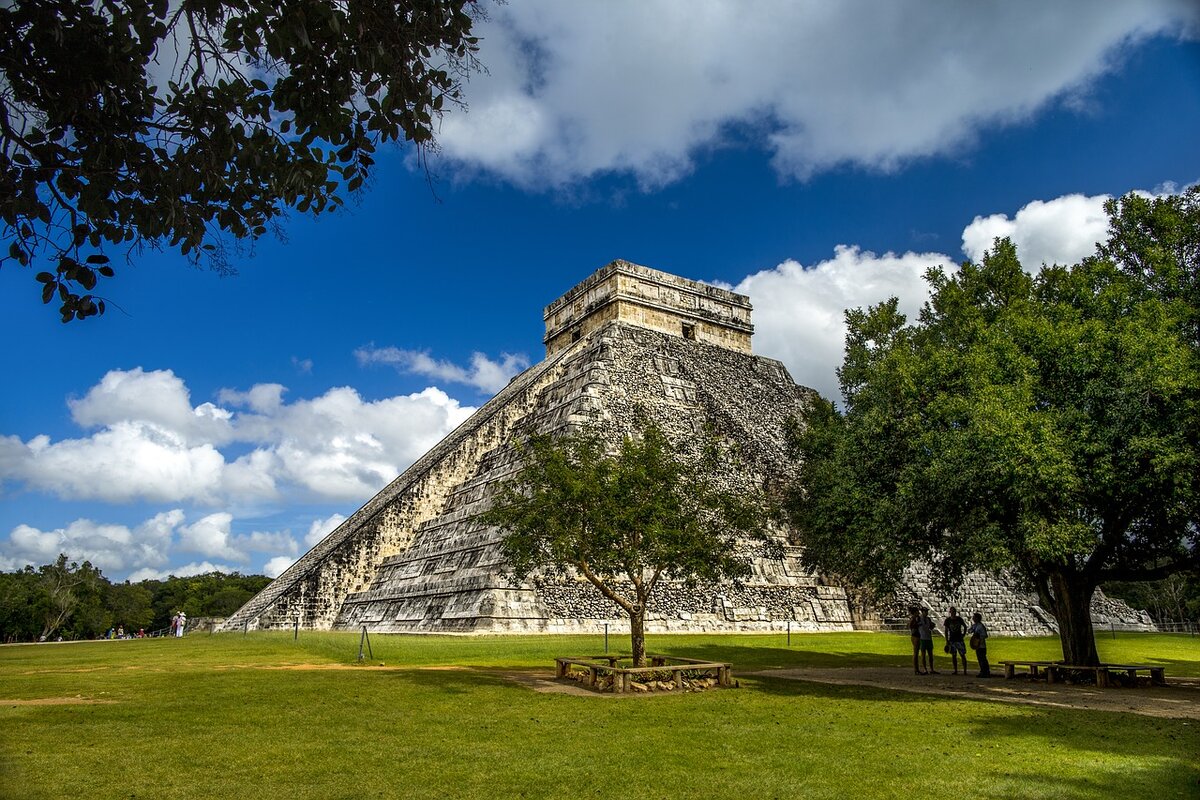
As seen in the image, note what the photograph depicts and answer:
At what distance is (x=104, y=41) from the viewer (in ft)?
13.1

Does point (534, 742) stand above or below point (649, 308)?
Result: below

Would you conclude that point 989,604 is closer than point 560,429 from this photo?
No

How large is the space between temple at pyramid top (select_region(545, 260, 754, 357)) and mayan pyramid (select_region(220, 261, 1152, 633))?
5 centimetres

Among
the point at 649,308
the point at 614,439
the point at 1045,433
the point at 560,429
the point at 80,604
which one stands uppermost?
the point at 649,308

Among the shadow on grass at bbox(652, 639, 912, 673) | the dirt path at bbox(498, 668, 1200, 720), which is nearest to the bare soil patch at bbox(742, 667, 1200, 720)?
the dirt path at bbox(498, 668, 1200, 720)

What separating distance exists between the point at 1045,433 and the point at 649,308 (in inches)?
747

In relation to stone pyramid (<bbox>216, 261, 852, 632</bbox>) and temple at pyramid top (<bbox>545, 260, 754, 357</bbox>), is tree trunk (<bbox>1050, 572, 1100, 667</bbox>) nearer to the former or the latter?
stone pyramid (<bbox>216, 261, 852, 632</bbox>)

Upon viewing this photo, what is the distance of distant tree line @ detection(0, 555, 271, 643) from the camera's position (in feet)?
134

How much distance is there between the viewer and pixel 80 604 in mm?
43969

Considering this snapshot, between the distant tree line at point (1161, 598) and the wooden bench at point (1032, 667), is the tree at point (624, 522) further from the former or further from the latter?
the distant tree line at point (1161, 598)

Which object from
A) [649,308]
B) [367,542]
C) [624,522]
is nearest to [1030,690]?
[624,522]

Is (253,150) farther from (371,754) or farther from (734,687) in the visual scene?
(734,687)

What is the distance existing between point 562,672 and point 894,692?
4.52 m

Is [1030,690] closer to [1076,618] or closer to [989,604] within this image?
[1076,618]
